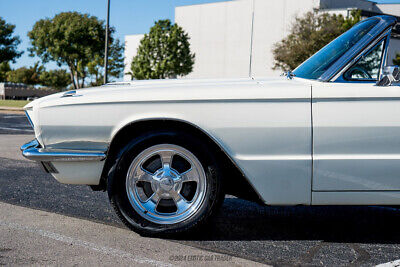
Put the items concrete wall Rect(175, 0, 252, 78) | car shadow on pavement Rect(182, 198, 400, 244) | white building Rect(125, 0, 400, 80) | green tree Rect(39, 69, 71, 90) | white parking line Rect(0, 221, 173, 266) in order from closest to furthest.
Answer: white parking line Rect(0, 221, 173, 266)
car shadow on pavement Rect(182, 198, 400, 244)
white building Rect(125, 0, 400, 80)
concrete wall Rect(175, 0, 252, 78)
green tree Rect(39, 69, 71, 90)

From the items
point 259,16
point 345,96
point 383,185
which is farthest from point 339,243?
point 259,16

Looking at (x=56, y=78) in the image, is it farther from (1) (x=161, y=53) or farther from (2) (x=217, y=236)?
(2) (x=217, y=236)

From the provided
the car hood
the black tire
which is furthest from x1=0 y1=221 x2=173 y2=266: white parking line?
the car hood

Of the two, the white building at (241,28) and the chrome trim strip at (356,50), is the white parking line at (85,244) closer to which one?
the chrome trim strip at (356,50)

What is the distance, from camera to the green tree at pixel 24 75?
91.3 metres

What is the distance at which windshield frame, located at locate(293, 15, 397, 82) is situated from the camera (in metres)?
3.40

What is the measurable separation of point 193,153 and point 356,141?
110cm

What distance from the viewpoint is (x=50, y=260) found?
2.94 meters

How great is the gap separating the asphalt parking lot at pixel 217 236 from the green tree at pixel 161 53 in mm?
46780

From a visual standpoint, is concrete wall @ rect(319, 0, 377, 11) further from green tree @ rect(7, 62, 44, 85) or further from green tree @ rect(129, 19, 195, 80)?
green tree @ rect(7, 62, 44, 85)

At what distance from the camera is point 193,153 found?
133 inches

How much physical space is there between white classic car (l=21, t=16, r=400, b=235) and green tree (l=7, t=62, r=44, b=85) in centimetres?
9413

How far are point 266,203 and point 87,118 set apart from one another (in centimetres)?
137

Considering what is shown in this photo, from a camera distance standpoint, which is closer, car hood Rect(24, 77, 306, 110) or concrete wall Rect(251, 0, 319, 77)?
car hood Rect(24, 77, 306, 110)
